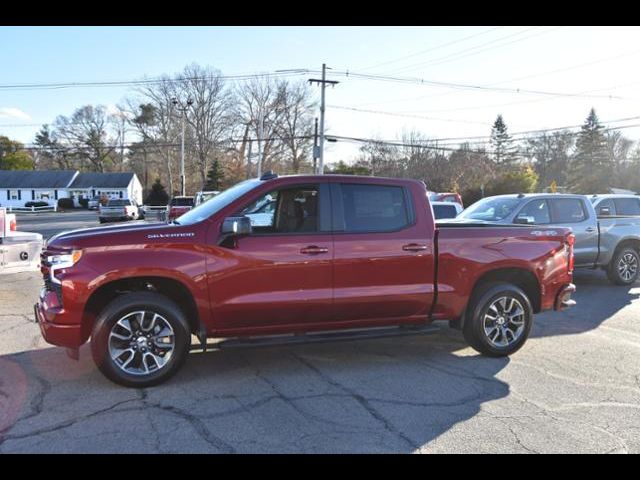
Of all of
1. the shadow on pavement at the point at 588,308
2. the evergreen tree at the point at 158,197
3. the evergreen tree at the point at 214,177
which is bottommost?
the shadow on pavement at the point at 588,308

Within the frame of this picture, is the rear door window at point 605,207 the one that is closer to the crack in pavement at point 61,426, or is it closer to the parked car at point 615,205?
the parked car at point 615,205

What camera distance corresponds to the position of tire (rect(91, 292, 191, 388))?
177 inches

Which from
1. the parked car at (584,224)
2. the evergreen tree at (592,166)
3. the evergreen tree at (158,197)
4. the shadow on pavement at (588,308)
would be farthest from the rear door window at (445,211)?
the evergreen tree at (158,197)

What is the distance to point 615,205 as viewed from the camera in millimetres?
11484

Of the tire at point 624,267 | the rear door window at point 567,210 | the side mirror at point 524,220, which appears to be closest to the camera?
the side mirror at point 524,220

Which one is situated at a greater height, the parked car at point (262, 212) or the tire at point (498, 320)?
the parked car at point (262, 212)

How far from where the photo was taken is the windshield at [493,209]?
988 centimetres

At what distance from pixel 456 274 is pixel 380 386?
152cm

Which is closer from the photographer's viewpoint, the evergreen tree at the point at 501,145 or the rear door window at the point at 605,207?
the rear door window at the point at 605,207

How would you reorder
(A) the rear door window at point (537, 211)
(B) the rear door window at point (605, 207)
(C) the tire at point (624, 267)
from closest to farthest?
(A) the rear door window at point (537, 211) → (C) the tire at point (624, 267) → (B) the rear door window at point (605, 207)

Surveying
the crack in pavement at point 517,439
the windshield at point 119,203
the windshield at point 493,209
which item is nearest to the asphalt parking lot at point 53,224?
the windshield at point 119,203

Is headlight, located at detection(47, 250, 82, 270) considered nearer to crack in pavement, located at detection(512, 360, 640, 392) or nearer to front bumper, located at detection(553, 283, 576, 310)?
crack in pavement, located at detection(512, 360, 640, 392)

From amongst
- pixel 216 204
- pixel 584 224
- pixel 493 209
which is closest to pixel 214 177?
pixel 493 209
